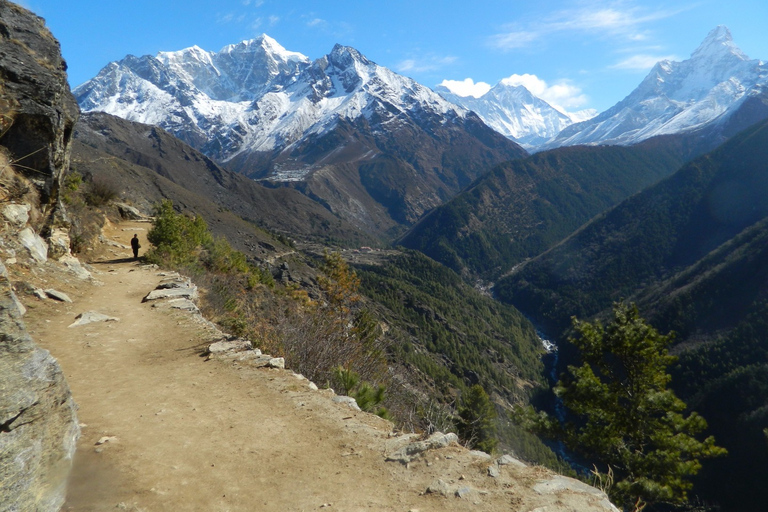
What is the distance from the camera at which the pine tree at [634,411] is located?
47.5 ft

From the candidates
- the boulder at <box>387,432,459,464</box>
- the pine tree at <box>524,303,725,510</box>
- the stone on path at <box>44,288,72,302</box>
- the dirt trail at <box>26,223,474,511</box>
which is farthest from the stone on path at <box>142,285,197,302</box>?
the pine tree at <box>524,303,725,510</box>

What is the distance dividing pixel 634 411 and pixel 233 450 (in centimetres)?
1602

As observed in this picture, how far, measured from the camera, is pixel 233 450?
20.9ft

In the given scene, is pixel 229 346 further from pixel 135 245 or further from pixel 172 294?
pixel 135 245

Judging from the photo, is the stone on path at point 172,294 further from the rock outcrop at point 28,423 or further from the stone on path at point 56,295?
the rock outcrop at point 28,423

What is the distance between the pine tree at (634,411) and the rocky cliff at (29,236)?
604 inches

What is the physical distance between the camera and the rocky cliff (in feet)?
12.6

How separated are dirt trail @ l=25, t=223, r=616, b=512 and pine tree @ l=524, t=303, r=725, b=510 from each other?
10781 mm

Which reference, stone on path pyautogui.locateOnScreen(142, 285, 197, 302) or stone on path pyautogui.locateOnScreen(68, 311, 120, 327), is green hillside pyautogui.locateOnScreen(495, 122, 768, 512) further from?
stone on path pyautogui.locateOnScreen(68, 311, 120, 327)

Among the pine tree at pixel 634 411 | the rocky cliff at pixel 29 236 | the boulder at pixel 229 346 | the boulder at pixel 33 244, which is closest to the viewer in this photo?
the rocky cliff at pixel 29 236

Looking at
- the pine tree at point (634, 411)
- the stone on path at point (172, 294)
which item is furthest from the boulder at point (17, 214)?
the pine tree at point (634, 411)

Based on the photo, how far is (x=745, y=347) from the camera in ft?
315

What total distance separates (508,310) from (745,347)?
102606 millimetres

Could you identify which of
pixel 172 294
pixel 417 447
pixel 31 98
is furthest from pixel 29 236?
pixel 417 447
